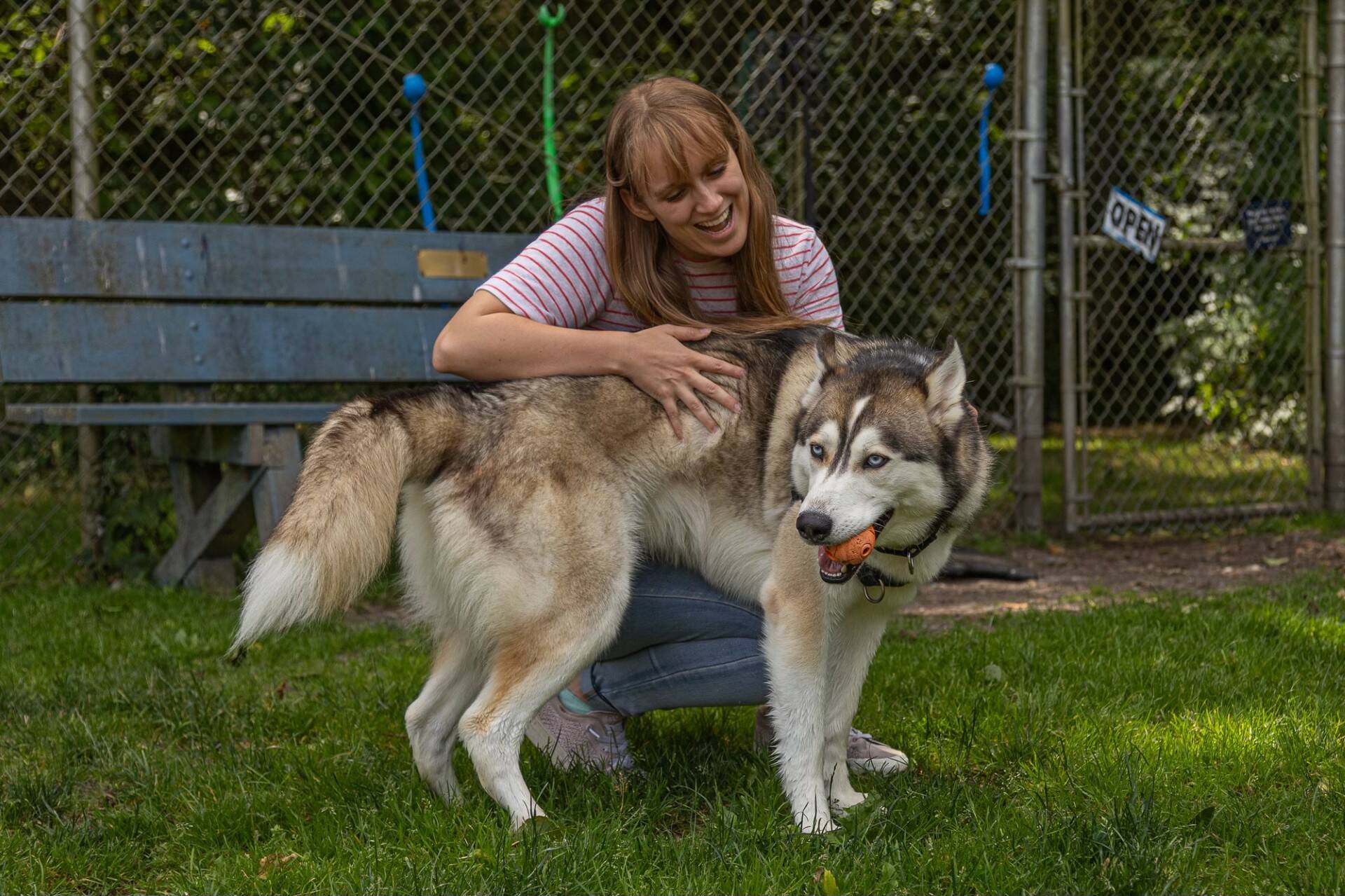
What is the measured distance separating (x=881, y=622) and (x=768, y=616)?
1.06 ft

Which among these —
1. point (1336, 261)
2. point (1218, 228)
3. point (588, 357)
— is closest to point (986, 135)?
point (1218, 228)

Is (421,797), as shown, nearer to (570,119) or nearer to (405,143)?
(405,143)

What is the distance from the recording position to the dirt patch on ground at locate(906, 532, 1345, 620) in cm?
501

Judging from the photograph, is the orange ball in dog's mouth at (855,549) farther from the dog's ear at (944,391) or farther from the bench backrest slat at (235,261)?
the bench backrest slat at (235,261)

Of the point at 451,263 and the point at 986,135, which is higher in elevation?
the point at 986,135

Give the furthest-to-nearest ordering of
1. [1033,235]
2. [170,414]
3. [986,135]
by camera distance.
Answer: [1033,235] < [986,135] < [170,414]

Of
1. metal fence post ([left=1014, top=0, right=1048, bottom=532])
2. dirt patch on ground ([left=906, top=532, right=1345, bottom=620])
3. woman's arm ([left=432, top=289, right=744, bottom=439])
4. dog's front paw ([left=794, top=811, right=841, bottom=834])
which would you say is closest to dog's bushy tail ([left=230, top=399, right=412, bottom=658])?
woman's arm ([left=432, top=289, right=744, bottom=439])

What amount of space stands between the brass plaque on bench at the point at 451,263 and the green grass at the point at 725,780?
1.81m

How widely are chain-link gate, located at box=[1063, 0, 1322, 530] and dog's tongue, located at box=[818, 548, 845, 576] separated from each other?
12.7 ft

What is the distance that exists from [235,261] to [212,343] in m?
0.34

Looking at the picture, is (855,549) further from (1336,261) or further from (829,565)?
(1336,261)

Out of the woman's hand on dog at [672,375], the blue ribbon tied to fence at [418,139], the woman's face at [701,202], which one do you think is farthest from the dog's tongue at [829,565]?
the blue ribbon tied to fence at [418,139]

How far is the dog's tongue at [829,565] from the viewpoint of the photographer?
265 cm

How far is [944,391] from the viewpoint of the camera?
276 centimetres
